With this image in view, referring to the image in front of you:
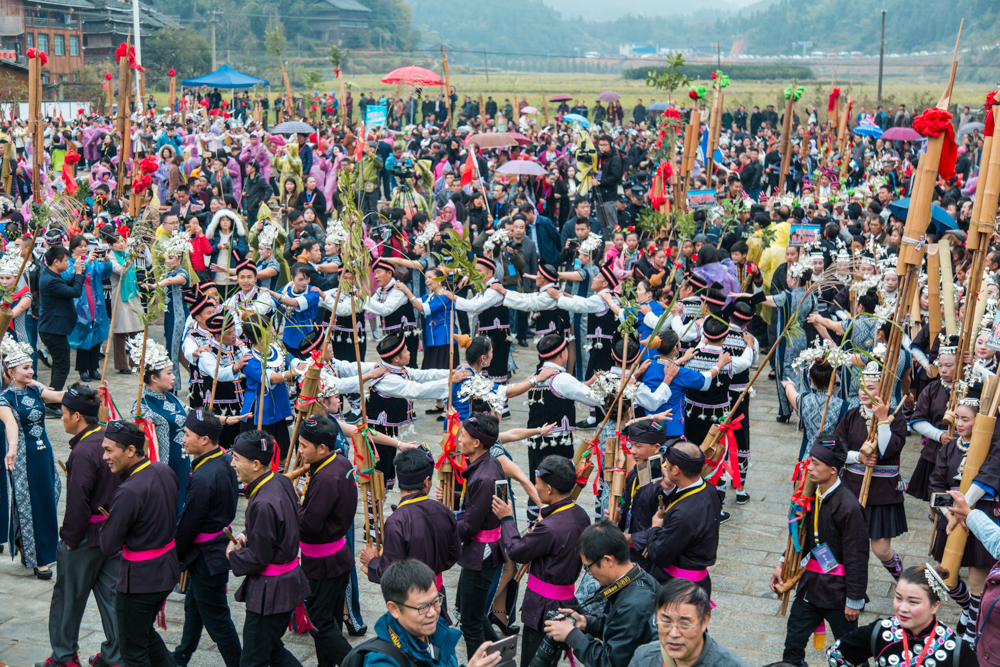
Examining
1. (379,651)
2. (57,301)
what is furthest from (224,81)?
(379,651)

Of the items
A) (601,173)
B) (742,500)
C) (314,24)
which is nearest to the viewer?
(742,500)

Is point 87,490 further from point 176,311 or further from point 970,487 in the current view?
point 176,311

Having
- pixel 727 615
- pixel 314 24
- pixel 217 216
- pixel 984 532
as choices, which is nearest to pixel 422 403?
pixel 217 216

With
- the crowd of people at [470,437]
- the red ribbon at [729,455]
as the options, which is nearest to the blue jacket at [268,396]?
the crowd of people at [470,437]

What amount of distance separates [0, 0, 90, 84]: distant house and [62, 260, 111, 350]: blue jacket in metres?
30.8

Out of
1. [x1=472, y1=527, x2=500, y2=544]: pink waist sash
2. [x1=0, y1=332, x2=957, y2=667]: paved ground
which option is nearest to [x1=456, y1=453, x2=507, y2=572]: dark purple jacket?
[x1=472, y1=527, x2=500, y2=544]: pink waist sash

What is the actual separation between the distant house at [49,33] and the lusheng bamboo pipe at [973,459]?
39.2 m

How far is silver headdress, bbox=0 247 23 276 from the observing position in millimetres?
9445

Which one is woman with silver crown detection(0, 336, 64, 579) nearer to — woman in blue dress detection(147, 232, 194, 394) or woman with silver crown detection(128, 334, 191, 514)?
woman with silver crown detection(128, 334, 191, 514)

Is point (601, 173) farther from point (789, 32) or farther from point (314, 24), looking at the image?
point (789, 32)

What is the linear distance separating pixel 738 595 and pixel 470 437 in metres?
2.48

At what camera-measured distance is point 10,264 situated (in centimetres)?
966

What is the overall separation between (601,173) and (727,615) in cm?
1357

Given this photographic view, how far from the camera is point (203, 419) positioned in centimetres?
588
